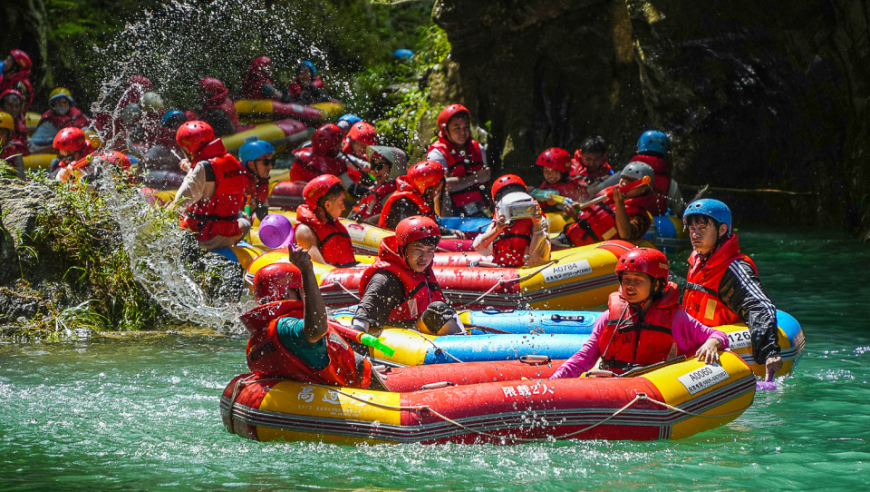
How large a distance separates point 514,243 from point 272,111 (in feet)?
33.4

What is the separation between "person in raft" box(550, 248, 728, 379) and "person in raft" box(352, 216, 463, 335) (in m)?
1.28

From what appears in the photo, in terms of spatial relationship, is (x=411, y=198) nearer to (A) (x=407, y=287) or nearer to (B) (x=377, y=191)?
(B) (x=377, y=191)

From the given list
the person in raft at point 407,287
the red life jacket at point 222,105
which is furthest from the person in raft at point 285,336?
the red life jacket at point 222,105

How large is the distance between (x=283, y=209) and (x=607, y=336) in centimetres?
848

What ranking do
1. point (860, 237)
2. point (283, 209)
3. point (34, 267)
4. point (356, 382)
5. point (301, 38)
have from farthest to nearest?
point (301, 38), point (283, 209), point (860, 237), point (34, 267), point (356, 382)

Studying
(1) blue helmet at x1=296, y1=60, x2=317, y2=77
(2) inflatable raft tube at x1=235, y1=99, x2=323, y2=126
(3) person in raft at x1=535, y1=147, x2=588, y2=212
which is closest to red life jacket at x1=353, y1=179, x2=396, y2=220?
(3) person in raft at x1=535, y1=147, x2=588, y2=212

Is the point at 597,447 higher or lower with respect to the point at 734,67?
lower

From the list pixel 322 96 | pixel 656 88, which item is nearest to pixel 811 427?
pixel 656 88

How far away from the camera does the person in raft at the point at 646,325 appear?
492 centimetres

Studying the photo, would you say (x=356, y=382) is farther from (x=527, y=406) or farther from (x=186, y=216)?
(x=186, y=216)

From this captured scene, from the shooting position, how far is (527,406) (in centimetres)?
466

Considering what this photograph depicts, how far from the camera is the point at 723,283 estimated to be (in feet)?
18.9

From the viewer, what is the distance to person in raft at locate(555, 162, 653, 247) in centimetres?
888

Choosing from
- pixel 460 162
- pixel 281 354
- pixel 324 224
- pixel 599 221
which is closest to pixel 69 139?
pixel 324 224
